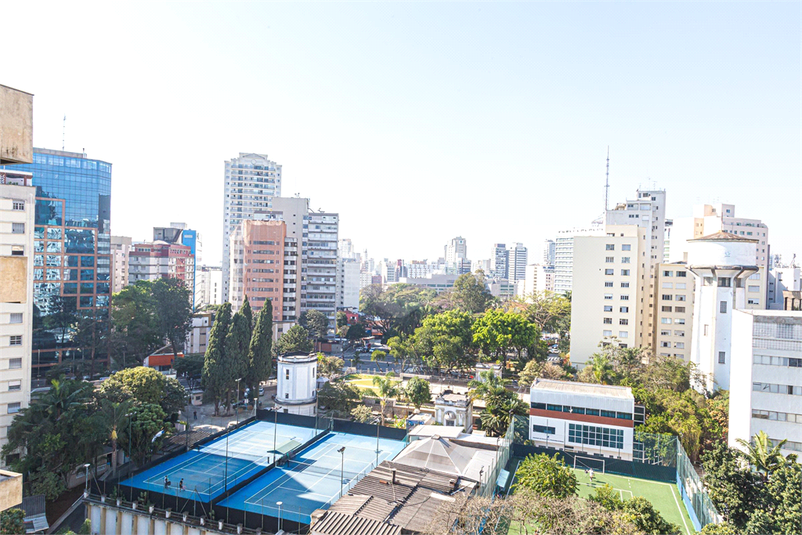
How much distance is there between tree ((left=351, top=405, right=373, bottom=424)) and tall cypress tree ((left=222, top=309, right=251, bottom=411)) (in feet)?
28.5

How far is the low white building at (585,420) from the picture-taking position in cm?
2622

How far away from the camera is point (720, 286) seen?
112ft

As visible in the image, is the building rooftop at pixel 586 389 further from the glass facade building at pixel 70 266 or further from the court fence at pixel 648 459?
the glass facade building at pixel 70 266

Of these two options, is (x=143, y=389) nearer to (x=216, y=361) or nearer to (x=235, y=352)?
(x=216, y=361)

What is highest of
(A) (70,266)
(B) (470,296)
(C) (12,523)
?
(A) (70,266)

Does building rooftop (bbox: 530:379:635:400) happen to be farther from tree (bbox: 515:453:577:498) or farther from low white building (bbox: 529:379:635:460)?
tree (bbox: 515:453:577:498)

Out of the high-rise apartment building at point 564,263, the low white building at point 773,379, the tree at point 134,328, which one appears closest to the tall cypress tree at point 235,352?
the tree at point 134,328

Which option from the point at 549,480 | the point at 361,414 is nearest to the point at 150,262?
the point at 361,414

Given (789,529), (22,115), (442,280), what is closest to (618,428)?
(789,529)

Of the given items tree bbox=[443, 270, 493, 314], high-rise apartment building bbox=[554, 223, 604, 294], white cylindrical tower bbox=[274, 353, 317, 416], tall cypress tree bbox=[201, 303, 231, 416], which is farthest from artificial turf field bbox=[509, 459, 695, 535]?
high-rise apartment building bbox=[554, 223, 604, 294]

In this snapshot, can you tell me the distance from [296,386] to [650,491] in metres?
20.7

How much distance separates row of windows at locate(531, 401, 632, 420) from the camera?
26.2 meters

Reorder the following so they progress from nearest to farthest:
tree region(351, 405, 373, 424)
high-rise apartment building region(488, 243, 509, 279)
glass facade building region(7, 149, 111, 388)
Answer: tree region(351, 405, 373, 424) → glass facade building region(7, 149, 111, 388) → high-rise apartment building region(488, 243, 509, 279)

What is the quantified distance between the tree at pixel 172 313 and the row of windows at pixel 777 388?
43.4 metres
